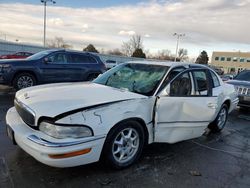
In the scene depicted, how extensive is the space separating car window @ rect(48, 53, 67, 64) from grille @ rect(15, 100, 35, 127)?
624 centimetres

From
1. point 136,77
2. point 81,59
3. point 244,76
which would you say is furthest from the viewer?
point 81,59

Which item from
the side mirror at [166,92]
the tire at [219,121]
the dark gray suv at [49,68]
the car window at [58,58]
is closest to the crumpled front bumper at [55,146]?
the side mirror at [166,92]

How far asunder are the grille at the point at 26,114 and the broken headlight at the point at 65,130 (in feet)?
0.79

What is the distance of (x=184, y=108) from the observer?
4285 mm

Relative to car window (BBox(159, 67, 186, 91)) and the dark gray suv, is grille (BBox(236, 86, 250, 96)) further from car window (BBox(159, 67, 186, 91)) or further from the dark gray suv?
the dark gray suv

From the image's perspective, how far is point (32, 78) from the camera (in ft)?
30.9

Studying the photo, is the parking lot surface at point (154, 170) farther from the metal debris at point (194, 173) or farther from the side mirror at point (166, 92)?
the side mirror at point (166, 92)

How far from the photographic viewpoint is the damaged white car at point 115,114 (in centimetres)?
304

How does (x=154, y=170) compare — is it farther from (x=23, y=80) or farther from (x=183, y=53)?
(x=183, y=53)

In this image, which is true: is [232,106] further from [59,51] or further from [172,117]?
[59,51]

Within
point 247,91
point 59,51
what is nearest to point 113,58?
point 59,51

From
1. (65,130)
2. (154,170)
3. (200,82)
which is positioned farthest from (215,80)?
(65,130)

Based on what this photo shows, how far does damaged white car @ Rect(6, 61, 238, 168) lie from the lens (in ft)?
9.96

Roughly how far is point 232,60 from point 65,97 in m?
85.1
